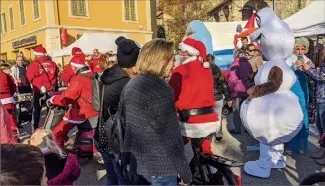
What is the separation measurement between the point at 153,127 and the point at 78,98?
248cm

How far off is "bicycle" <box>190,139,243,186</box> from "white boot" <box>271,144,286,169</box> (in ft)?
3.45

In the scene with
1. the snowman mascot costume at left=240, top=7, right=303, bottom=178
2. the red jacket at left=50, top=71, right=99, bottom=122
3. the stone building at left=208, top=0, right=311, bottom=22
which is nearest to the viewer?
the snowman mascot costume at left=240, top=7, right=303, bottom=178

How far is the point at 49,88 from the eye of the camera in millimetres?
6500

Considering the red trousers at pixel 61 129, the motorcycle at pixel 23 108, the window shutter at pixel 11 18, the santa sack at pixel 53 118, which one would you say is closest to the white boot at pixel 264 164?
the red trousers at pixel 61 129

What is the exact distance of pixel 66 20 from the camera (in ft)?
72.1

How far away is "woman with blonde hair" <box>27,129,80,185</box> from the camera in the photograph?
225 centimetres

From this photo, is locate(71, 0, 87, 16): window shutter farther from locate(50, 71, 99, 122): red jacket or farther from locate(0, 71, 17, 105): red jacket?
locate(50, 71, 99, 122): red jacket

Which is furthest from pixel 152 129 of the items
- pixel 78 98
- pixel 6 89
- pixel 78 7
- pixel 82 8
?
pixel 82 8

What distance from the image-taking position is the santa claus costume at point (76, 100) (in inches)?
168

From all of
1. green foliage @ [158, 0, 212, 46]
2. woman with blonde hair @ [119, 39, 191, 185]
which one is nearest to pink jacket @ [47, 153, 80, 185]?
woman with blonde hair @ [119, 39, 191, 185]

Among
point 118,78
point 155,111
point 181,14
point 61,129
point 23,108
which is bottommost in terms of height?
point 23,108

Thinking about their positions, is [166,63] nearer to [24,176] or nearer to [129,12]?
[24,176]

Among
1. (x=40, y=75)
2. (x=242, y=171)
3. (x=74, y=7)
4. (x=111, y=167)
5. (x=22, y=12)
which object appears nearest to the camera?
(x=111, y=167)

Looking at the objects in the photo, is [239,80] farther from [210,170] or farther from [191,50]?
[210,170]
